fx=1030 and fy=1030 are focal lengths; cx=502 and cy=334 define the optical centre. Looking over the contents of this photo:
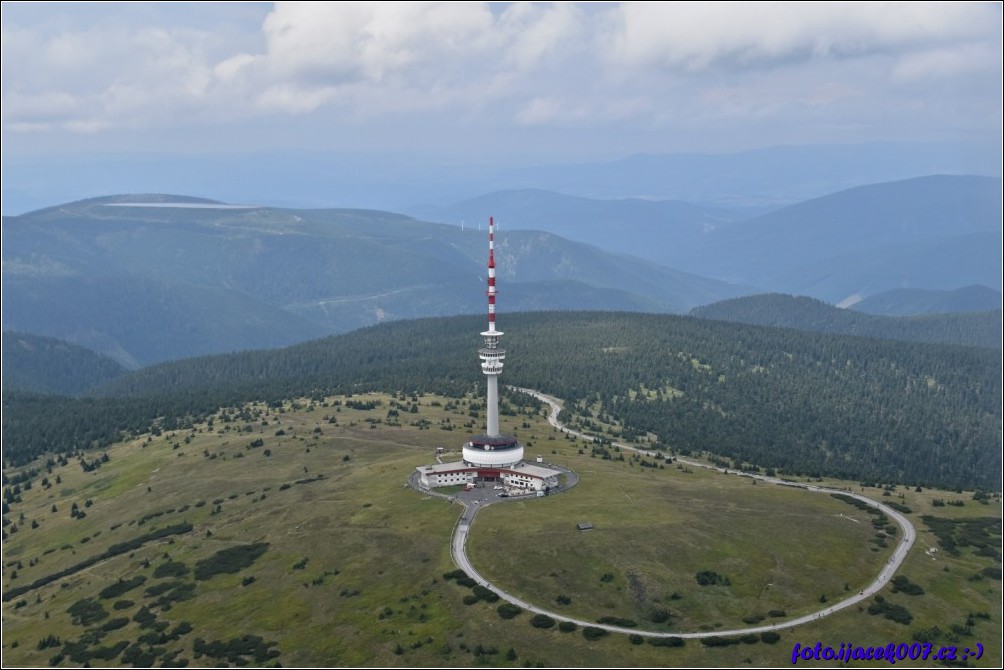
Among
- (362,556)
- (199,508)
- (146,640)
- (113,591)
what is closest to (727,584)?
(362,556)

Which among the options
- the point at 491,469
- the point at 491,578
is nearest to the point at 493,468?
the point at 491,469

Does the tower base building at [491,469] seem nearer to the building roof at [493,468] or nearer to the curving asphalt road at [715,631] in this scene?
the building roof at [493,468]

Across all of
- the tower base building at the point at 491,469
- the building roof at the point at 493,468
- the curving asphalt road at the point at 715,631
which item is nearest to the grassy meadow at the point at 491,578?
the curving asphalt road at the point at 715,631

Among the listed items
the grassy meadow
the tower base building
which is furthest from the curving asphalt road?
the tower base building

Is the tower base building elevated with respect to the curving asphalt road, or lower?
elevated

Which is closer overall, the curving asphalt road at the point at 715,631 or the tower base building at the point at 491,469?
the curving asphalt road at the point at 715,631

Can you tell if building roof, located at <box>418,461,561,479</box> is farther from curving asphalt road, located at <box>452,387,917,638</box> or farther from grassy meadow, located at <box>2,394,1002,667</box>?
curving asphalt road, located at <box>452,387,917,638</box>

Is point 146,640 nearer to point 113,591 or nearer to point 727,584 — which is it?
point 113,591

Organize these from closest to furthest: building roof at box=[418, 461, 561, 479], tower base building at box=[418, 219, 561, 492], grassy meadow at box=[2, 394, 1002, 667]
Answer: grassy meadow at box=[2, 394, 1002, 667] < tower base building at box=[418, 219, 561, 492] < building roof at box=[418, 461, 561, 479]

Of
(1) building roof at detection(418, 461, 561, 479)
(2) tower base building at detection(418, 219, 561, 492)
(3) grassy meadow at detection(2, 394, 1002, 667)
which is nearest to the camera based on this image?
(3) grassy meadow at detection(2, 394, 1002, 667)
